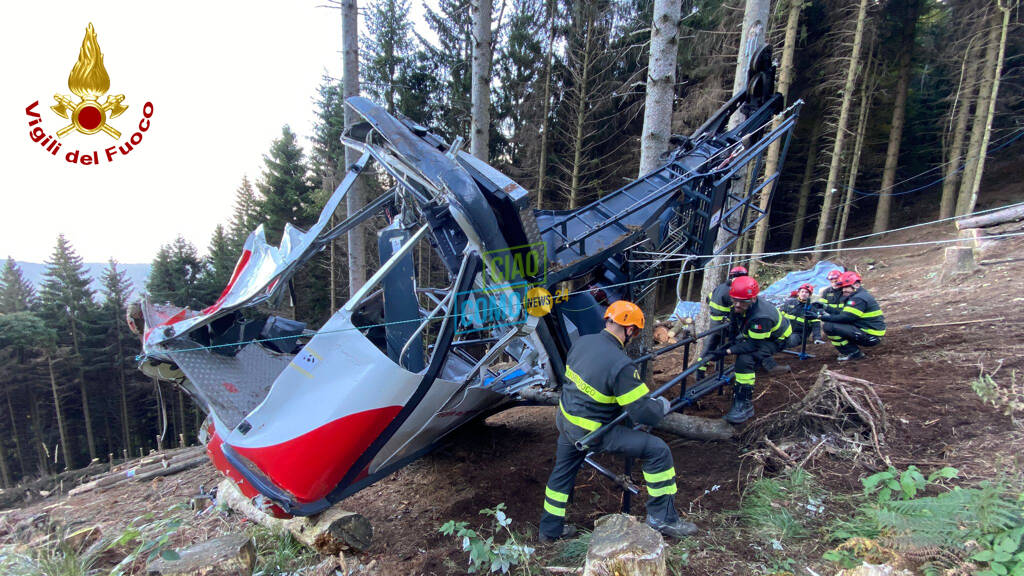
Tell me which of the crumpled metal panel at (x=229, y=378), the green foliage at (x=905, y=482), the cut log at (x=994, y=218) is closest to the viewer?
the green foliage at (x=905, y=482)

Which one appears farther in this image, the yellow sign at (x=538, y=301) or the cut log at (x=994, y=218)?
the cut log at (x=994, y=218)

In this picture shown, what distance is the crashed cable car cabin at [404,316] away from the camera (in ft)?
9.34

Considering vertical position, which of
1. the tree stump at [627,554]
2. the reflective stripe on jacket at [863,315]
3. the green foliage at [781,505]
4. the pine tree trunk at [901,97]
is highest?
the pine tree trunk at [901,97]

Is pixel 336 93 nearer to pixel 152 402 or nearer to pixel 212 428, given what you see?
pixel 212 428

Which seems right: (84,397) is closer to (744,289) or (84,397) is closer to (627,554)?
(627,554)

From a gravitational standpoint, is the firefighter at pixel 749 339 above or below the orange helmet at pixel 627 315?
below

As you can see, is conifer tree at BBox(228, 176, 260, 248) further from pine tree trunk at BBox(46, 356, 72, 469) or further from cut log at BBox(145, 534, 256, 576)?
cut log at BBox(145, 534, 256, 576)

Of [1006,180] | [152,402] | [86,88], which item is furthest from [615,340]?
[152,402]

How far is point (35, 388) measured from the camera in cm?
2012

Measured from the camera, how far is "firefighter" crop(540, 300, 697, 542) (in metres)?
2.82

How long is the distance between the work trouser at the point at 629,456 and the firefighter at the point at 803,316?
11.9 ft

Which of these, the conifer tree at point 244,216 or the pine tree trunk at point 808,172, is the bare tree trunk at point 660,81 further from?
the conifer tree at point 244,216

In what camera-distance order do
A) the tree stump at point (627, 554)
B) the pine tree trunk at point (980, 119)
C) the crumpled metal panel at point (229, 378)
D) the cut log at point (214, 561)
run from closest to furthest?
the tree stump at point (627, 554) < the cut log at point (214, 561) < the crumpled metal panel at point (229, 378) < the pine tree trunk at point (980, 119)

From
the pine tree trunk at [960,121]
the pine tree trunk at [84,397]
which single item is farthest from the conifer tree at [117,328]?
the pine tree trunk at [960,121]
